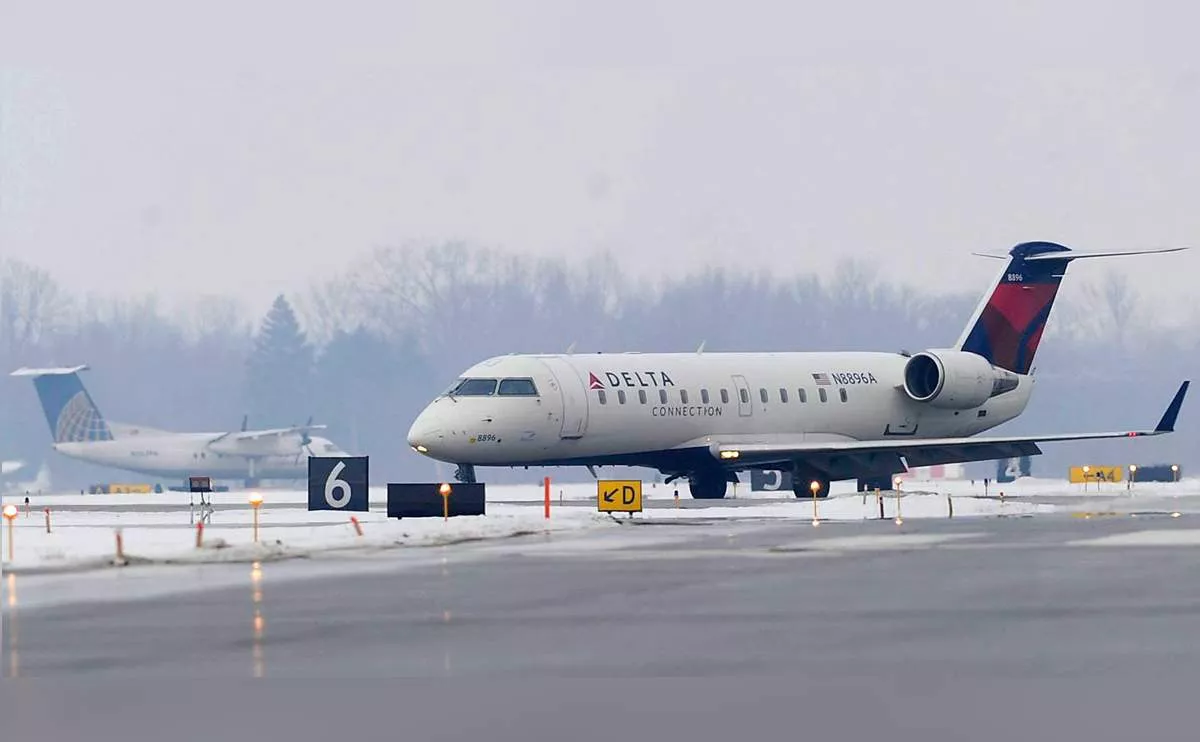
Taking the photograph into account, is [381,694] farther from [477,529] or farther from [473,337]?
[473,337]

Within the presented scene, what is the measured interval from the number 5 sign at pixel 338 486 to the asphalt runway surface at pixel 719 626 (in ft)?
47.4

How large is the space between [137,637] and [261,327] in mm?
131805

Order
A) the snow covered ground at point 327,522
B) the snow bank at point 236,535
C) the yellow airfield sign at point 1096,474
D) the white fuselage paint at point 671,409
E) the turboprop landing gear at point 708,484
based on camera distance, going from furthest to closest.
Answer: the yellow airfield sign at point 1096,474 < the turboprop landing gear at point 708,484 < the white fuselage paint at point 671,409 < the snow covered ground at point 327,522 < the snow bank at point 236,535

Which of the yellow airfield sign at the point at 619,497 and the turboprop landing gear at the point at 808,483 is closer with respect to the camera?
the yellow airfield sign at the point at 619,497

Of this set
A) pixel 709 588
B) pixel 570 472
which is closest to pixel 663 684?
pixel 709 588

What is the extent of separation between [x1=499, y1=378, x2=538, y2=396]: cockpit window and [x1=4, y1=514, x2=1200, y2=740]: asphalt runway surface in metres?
19.1

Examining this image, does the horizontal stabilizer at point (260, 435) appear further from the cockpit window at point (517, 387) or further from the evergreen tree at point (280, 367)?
the cockpit window at point (517, 387)

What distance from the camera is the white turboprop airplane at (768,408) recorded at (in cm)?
4966

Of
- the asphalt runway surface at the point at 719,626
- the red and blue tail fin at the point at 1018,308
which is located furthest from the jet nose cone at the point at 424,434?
the asphalt runway surface at the point at 719,626

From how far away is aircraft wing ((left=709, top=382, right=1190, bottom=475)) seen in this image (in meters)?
51.7

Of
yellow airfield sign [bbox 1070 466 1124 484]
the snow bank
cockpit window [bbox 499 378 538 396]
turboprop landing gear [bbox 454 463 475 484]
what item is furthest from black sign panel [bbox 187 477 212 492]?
yellow airfield sign [bbox 1070 466 1124 484]

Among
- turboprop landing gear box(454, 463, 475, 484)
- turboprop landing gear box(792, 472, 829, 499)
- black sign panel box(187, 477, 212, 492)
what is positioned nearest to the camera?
black sign panel box(187, 477, 212, 492)

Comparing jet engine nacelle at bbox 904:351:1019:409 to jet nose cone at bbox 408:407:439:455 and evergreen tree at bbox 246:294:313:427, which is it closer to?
jet nose cone at bbox 408:407:439:455

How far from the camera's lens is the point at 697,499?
55.2 m
